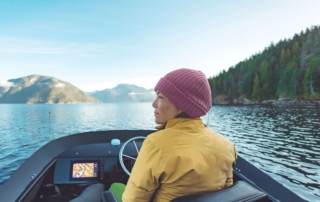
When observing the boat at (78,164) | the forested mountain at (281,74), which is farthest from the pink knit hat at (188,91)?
the forested mountain at (281,74)

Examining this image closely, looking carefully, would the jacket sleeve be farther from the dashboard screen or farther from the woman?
the dashboard screen

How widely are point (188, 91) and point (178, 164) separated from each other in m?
0.49

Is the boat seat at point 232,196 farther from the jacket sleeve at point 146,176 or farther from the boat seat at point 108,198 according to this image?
the boat seat at point 108,198

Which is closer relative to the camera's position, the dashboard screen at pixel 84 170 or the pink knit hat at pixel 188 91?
the pink knit hat at pixel 188 91

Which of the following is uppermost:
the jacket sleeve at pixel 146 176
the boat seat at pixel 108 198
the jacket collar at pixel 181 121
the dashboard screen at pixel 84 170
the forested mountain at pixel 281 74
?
the forested mountain at pixel 281 74

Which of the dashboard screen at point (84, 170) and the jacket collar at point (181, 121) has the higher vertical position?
the jacket collar at point (181, 121)

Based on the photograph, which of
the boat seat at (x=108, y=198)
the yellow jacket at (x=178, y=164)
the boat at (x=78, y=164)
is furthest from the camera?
the boat at (x=78, y=164)

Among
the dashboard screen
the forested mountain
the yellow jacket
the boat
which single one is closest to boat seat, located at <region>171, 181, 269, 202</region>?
the yellow jacket

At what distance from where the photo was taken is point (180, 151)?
1.18 m

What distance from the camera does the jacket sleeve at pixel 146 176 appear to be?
47.4 inches

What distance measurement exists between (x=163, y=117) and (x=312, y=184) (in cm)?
872

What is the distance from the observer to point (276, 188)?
7.64ft

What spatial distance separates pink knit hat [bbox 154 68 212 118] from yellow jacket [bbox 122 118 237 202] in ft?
0.29

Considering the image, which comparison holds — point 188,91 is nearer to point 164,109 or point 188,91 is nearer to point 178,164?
point 164,109
